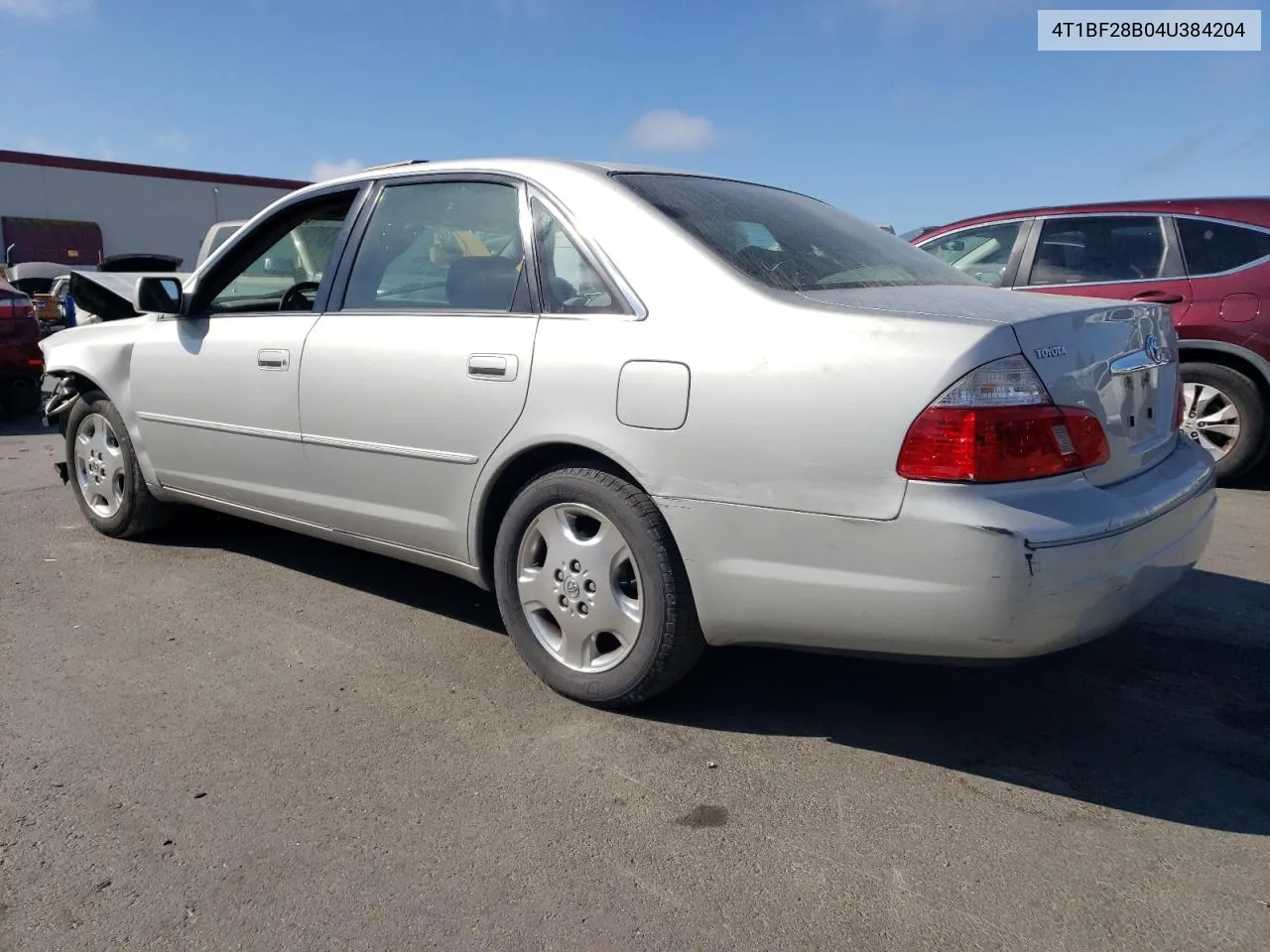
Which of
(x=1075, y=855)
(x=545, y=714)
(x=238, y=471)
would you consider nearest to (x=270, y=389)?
(x=238, y=471)

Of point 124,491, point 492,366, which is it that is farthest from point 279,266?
point 492,366

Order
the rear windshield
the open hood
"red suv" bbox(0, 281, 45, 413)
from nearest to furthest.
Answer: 1. the rear windshield
2. "red suv" bbox(0, 281, 45, 413)
3. the open hood

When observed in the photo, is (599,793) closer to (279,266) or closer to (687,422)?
(687,422)

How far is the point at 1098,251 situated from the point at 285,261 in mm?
4855

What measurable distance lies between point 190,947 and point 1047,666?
267cm

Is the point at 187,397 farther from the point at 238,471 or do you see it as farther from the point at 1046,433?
the point at 1046,433

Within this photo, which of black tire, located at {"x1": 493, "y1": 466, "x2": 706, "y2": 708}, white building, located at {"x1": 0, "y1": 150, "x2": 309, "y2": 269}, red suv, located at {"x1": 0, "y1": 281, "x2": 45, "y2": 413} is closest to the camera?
black tire, located at {"x1": 493, "y1": 466, "x2": 706, "y2": 708}

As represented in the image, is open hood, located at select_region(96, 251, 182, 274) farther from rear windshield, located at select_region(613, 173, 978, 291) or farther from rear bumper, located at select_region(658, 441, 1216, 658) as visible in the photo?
rear bumper, located at select_region(658, 441, 1216, 658)

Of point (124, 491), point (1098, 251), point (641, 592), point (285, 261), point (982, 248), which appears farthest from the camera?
point (982, 248)

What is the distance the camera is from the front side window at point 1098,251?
634 centimetres

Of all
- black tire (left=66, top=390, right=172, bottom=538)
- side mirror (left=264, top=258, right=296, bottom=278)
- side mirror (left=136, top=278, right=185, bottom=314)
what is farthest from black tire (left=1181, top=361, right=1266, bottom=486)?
black tire (left=66, top=390, right=172, bottom=538)

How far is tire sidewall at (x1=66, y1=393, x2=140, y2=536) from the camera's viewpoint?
467cm

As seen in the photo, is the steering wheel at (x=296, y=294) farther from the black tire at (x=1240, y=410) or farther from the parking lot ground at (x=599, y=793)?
the black tire at (x=1240, y=410)

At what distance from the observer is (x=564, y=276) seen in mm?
3150
